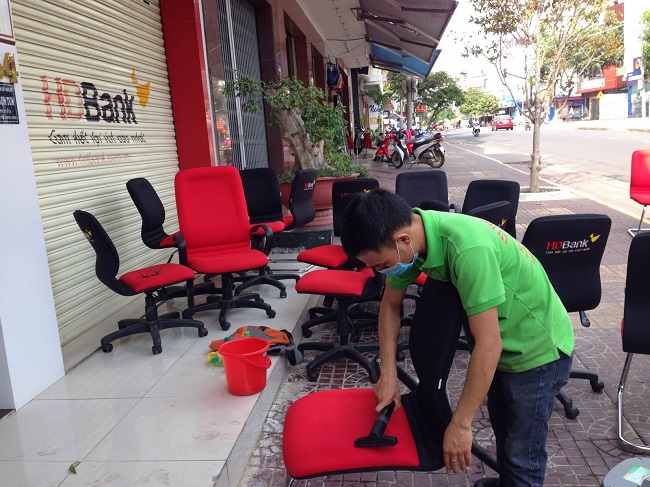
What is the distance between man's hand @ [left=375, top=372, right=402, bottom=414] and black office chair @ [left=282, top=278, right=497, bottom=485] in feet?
0.18

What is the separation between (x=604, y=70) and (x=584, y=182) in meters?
48.4

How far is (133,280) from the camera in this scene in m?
3.93

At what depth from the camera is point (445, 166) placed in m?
17.5

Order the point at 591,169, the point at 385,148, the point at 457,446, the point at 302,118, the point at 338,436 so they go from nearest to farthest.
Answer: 1. the point at 457,446
2. the point at 338,436
3. the point at 302,118
4. the point at 591,169
5. the point at 385,148

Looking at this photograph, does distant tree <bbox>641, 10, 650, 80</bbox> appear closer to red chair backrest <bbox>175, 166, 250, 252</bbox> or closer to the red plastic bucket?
red chair backrest <bbox>175, 166, 250, 252</bbox>

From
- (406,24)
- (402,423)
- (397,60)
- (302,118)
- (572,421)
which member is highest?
(397,60)

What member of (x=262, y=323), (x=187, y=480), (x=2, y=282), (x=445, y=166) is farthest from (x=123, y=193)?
(x=445, y=166)

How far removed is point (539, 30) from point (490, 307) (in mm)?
9193

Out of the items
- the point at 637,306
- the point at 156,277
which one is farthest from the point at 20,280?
the point at 637,306

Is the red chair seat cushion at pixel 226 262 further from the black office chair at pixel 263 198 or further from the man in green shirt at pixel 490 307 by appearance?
the man in green shirt at pixel 490 307

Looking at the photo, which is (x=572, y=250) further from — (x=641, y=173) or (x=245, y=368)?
(x=641, y=173)

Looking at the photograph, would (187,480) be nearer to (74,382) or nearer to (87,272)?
(74,382)

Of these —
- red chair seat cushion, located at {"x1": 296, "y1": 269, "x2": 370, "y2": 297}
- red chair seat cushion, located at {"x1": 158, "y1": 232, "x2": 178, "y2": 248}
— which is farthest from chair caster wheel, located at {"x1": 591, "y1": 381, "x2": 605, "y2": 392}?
red chair seat cushion, located at {"x1": 158, "y1": 232, "x2": 178, "y2": 248}

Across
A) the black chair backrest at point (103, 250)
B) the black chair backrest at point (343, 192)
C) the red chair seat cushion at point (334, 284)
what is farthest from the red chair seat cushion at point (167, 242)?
the red chair seat cushion at point (334, 284)
